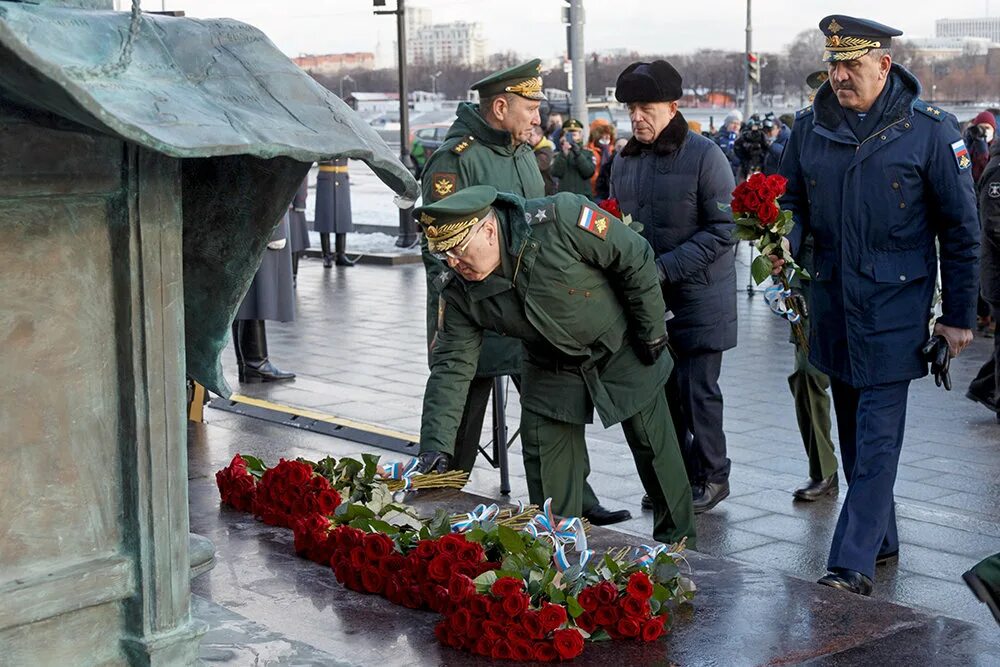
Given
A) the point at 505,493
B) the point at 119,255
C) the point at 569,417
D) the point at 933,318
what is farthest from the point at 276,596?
the point at 933,318

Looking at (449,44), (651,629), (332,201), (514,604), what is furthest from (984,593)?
(449,44)

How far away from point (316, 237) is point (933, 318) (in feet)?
54.2

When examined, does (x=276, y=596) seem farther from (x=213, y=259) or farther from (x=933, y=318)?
(x=933, y=318)

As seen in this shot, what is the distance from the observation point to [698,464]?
6.38 metres

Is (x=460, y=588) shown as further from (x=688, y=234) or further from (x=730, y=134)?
(x=730, y=134)

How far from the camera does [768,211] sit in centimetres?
536

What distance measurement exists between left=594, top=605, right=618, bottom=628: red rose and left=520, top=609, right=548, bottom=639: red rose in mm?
191

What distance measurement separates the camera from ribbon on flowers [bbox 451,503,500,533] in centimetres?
465

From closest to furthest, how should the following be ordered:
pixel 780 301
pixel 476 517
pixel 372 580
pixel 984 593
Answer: pixel 984 593, pixel 372 580, pixel 476 517, pixel 780 301

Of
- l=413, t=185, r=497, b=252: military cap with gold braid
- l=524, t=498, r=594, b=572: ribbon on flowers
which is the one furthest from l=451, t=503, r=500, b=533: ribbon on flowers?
l=413, t=185, r=497, b=252: military cap with gold braid

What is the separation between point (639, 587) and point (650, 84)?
8.61ft

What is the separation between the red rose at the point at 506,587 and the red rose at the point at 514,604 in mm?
15

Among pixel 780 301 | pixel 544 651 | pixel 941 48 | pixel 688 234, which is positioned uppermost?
pixel 941 48

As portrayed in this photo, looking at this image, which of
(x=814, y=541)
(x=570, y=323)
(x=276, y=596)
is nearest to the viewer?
(x=276, y=596)
